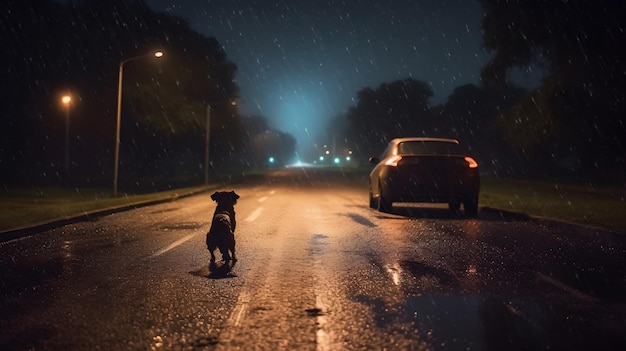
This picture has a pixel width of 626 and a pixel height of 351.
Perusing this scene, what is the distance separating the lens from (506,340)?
4660 millimetres

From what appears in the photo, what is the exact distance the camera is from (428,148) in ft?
51.3

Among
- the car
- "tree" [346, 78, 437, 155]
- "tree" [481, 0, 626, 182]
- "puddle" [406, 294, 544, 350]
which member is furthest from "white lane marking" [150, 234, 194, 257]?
"tree" [346, 78, 437, 155]

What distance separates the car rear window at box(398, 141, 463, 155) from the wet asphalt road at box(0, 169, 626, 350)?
359cm

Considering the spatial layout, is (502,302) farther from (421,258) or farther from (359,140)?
(359,140)

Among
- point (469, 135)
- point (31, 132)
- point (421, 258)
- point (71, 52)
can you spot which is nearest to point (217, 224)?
point (421, 258)

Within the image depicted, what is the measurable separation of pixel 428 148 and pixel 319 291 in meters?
9.88

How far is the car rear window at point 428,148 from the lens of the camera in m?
15.3

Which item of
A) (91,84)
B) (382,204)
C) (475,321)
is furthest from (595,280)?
(91,84)

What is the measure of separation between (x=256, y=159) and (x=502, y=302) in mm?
134513

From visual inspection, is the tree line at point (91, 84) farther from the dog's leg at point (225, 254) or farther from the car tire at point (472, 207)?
the dog's leg at point (225, 254)

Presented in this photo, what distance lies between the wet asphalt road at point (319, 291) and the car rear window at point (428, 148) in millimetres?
3595

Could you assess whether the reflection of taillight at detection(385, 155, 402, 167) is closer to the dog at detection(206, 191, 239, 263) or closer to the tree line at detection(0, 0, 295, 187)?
the dog at detection(206, 191, 239, 263)

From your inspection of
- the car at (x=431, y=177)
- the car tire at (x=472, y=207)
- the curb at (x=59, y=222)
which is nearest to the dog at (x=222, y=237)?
the curb at (x=59, y=222)

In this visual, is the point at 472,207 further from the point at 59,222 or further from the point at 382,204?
the point at 59,222
